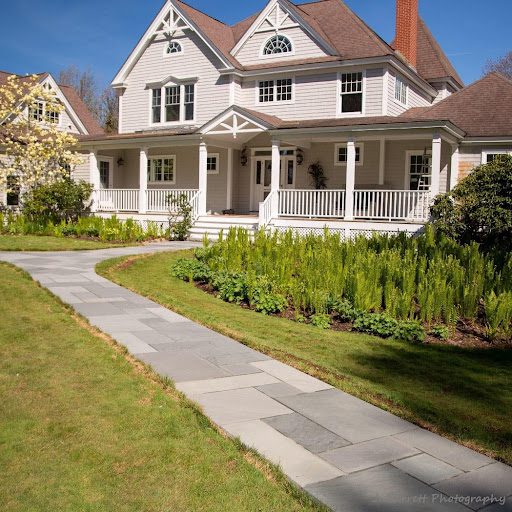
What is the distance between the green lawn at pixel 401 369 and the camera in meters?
4.62

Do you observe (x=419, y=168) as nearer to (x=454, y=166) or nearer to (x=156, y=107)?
(x=454, y=166)

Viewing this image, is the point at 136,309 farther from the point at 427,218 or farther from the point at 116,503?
the point at 427,218

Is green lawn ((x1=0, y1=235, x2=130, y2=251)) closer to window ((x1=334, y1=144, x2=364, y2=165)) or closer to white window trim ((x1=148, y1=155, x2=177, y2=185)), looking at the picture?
white window trim ((x1=148, y1=155, x2=177, y2=185))

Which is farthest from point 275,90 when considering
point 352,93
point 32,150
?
point 32,150

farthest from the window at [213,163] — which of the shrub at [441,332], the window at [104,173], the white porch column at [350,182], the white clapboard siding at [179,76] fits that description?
the shrub at [441,332]

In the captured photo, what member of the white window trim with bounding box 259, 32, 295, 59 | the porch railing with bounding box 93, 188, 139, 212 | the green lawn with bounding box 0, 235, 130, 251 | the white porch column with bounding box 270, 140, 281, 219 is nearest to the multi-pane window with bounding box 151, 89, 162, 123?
the porch railing with bounding box 93, 188, 139, 212

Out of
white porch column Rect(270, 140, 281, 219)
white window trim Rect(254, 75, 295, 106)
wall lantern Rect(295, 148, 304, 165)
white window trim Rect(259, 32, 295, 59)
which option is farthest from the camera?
white window trim Rect(259, 32, 295, 59)

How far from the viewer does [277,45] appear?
22.7 metres

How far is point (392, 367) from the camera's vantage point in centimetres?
641

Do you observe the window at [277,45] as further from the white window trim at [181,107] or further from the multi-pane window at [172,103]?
the multi-pane window at [172,103]

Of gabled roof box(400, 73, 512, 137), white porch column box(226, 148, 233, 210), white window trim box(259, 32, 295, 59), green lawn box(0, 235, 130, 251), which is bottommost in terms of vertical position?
green lawn box(0, 235, 130, 251)

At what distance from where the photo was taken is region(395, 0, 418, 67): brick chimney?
75.1ft

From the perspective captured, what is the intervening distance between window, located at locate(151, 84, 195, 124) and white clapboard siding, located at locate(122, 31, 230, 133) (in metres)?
0.34

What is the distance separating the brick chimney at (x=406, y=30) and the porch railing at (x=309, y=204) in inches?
305
